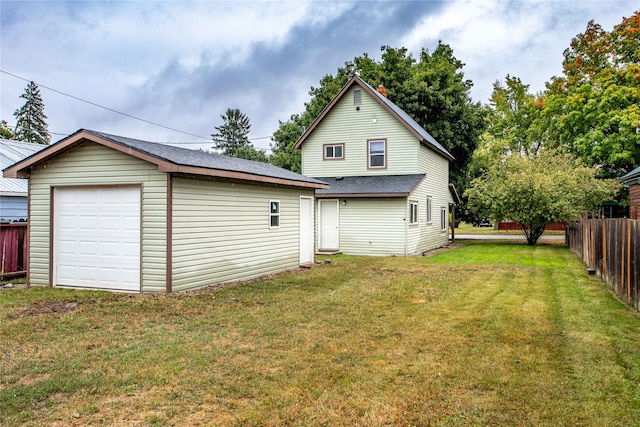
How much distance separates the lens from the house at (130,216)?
30.1 feet

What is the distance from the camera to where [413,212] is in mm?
18844

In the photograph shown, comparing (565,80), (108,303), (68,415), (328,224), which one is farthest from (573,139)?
(68,415)

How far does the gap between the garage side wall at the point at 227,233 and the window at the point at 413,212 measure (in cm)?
627

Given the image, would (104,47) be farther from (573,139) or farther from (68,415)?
(573,139)

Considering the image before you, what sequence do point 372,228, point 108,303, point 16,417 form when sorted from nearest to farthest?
point 16,417 → point 108,303 → point 372,228

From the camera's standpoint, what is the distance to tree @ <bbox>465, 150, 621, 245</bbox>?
21328 millimetres

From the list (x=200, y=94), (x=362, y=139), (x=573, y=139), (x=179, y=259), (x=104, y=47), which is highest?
(x=200, y=94)

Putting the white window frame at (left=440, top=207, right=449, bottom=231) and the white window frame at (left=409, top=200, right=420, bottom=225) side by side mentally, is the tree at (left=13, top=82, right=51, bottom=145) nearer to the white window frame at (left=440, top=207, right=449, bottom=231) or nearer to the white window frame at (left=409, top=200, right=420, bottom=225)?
the white window frame at (left=440, top=207, right=449, bottom=231)

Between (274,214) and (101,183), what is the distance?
4.88 m

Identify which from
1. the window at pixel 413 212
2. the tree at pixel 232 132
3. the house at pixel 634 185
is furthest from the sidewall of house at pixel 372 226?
the tree at pixel 232 132

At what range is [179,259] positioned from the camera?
30.7 ft

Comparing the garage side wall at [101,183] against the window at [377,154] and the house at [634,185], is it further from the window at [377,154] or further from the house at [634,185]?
the house at [634,185]

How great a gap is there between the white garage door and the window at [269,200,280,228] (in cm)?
421

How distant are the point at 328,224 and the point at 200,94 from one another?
24955 mm
